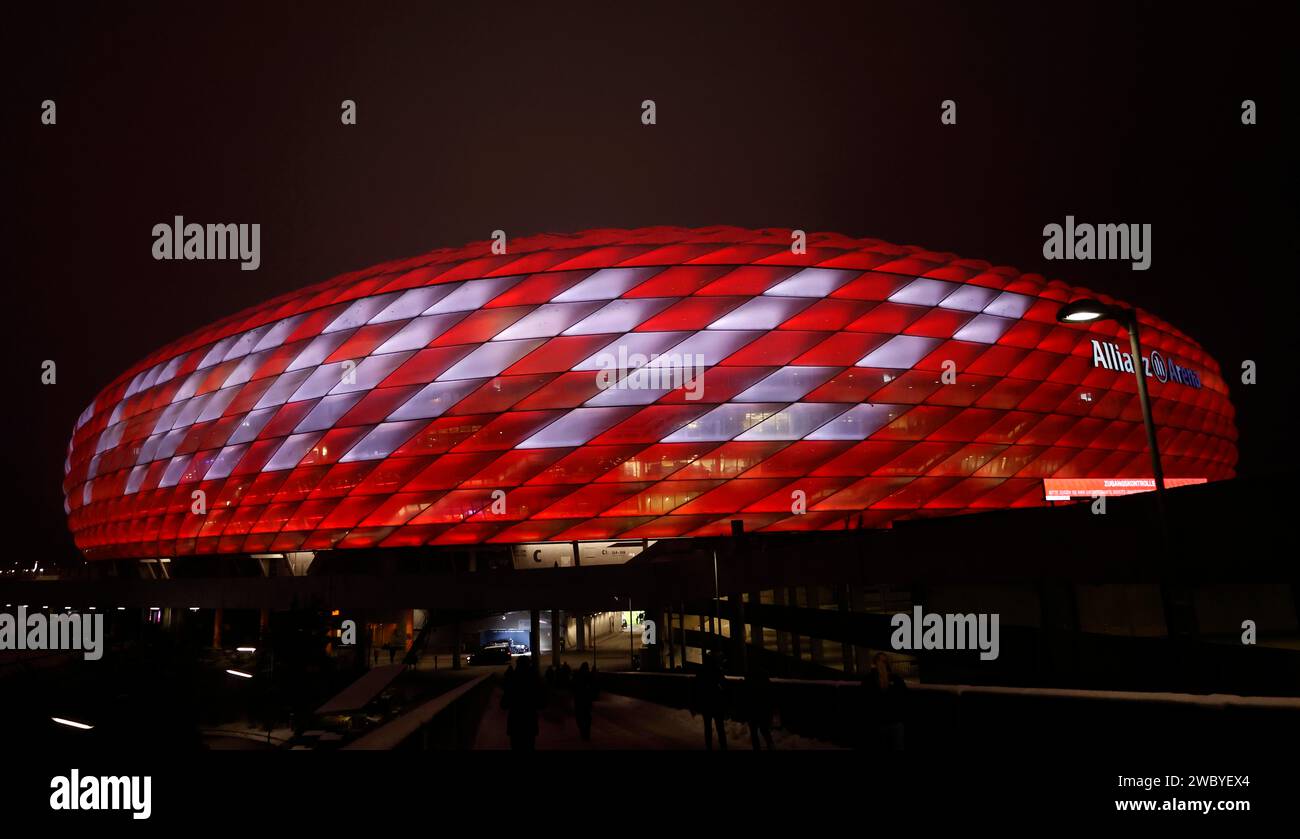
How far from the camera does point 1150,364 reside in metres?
32.2

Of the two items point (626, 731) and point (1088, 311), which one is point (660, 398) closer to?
point (626, 731)

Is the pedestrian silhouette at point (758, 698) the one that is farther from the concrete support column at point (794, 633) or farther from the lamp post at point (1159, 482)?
the concrete support column at point (794, 633)

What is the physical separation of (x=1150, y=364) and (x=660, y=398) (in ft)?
69.2

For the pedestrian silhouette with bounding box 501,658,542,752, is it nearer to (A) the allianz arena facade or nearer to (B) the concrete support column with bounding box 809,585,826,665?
(B) the concrete support column with bounding box 809,585,826,665

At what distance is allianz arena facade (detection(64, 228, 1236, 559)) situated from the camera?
1033 inches

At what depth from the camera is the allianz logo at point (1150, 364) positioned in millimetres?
30438

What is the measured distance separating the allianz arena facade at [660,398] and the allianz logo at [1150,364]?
0.76 feet

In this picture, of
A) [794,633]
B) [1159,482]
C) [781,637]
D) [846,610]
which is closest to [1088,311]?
[1159,482]

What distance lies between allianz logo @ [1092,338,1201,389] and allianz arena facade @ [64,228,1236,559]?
0.23 meters

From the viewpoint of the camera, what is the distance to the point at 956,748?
7.98m

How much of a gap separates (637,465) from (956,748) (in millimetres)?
18591

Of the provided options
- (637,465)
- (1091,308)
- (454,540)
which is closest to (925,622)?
(1091,308)

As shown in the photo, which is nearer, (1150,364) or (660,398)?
(660,398)
